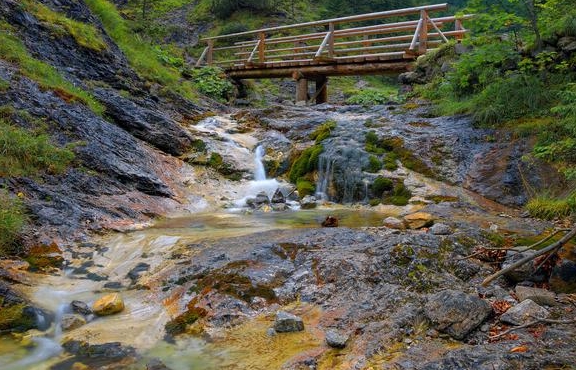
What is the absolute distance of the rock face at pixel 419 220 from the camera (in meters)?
5.35

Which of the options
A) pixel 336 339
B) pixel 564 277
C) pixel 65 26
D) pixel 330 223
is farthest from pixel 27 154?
→ pixel 564 277

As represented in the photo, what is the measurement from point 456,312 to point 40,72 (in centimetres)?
824

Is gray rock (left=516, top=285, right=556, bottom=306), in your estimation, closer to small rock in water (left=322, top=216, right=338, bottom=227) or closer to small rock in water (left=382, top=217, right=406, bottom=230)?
small rock in water (left=382, top=217, right=406, bottom=230)

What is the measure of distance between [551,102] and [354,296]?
5.77 meters

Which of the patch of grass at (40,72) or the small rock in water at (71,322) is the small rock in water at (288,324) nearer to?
the small rock in water at (71,322)

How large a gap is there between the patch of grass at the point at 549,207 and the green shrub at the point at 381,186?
2172 millimetres

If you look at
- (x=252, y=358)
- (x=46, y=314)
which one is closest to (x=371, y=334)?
(x=252, y=358)

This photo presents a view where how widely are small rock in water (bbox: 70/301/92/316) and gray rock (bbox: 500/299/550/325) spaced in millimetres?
3189

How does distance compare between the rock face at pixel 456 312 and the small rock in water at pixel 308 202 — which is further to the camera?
the small rock in water at pixel 308 202

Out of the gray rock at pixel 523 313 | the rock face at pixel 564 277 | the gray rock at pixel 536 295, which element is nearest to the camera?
the gray rock at pixel 523 313

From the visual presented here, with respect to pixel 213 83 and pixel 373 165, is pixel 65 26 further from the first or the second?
pixel 373 165

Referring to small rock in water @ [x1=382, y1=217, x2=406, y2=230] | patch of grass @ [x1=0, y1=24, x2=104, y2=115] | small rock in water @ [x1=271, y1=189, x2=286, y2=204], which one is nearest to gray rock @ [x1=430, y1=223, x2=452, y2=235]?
small rock in water @ [x1=382, y1=217, x2=406, y2=230]

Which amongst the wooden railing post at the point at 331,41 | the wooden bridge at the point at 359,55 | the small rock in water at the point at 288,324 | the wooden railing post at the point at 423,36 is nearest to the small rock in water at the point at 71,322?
the small rock in water at the point at 288,324

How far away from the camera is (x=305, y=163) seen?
8711mm
